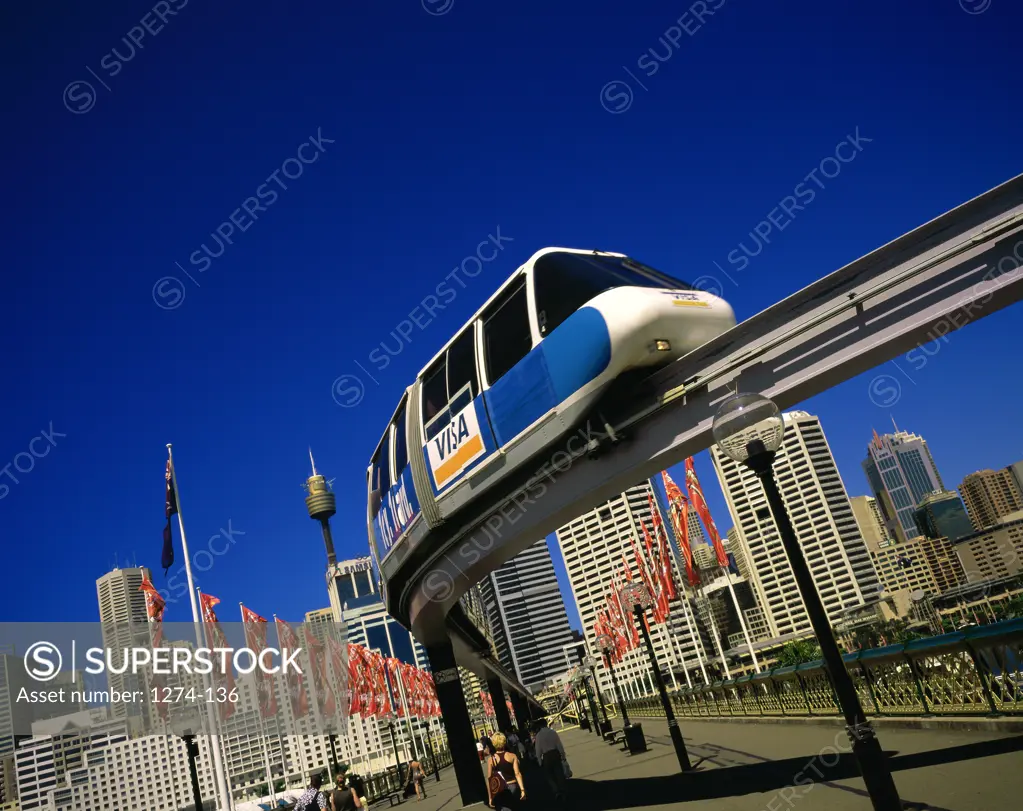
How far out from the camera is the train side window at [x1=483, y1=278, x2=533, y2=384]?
11.1 meters

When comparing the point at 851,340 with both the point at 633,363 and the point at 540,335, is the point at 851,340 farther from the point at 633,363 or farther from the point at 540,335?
the point at 540,335

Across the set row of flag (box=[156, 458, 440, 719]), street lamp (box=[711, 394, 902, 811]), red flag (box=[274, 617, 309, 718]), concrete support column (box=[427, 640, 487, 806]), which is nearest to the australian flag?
row of flag (box=[156, 458, 440, 719])

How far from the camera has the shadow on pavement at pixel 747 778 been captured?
9727 millimetres

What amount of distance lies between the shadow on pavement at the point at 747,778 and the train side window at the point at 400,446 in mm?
7650

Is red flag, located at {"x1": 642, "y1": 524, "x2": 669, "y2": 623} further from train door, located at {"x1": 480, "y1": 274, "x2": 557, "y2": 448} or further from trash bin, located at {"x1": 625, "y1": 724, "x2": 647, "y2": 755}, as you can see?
train door, located at {"x1": 480, "y1": 274, "x2": 557, "y2": 448}

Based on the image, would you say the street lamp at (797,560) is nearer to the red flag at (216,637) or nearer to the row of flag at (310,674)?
the row of flag at (310,674)

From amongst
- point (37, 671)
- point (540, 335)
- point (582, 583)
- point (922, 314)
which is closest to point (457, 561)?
point (540, 335)

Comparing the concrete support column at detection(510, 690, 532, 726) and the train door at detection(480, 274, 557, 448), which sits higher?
the train door at detection(480, 274, 557, 448)

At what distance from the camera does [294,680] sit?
1601 inches

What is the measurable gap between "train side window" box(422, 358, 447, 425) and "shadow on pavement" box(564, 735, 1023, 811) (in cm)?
793

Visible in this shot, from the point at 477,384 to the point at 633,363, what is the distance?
3120mm

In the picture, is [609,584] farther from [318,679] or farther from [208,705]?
[208,705]

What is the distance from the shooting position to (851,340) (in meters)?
9.26

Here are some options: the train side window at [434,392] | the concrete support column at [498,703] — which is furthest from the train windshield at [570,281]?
the concrete support column at [498,703]
